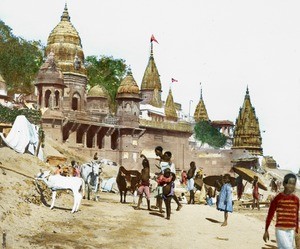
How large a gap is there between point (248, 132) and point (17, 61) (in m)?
42.4

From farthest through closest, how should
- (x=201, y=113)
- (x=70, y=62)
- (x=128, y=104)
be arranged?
(x=201, y=113) < (x=70, y=62) < (x=128, y=104)

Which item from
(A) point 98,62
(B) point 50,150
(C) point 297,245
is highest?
(A) point 98,62

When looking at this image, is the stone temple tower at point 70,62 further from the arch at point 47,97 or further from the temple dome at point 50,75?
the temple dome at point 50,75

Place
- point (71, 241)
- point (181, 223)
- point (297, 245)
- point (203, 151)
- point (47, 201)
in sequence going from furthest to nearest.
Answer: point (203, 151) < point (47, 201) < point (181, 223) < point (297, 245) < point (71, 241)

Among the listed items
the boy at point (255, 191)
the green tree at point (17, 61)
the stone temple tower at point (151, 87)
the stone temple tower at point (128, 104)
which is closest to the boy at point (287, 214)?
the boy at point (255, 191)

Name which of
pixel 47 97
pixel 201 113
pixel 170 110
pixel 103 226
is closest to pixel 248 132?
pixel 170 110

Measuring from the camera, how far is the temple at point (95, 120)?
43.7 m

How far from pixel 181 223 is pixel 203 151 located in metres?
47.1

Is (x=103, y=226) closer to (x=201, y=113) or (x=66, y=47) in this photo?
(x=66, y=47)

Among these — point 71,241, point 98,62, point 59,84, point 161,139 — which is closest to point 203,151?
point 161,139

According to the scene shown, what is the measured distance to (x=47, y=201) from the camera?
15.5 meters

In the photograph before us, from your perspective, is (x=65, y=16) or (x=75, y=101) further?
(x=65, y=16)

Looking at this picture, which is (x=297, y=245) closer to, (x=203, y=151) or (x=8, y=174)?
(x=8, y=174)

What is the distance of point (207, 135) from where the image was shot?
298 feet
